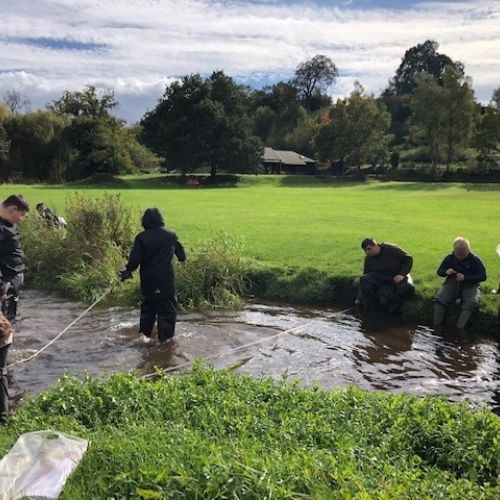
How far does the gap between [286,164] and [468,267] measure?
75.9m

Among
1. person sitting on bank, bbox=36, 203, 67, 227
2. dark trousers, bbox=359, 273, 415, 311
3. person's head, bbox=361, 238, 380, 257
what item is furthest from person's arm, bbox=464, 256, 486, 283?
person sitting on bank, bbox=36, 203, 67, 227

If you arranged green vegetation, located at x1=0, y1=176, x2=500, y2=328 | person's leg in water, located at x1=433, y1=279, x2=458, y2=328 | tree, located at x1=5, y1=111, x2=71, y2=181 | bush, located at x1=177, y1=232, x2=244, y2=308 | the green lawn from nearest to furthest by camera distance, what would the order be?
person's leg in water, located at x1=433, y1=279, x2=458, y2=328, bush, located at x1=177, y1=232, x2=244, y2=308, green vegetation, located at x1=0, y1=176, x2=500, y2=328, the green lawn, tree, located at x1=5, y1=111, x2=71, y2=181

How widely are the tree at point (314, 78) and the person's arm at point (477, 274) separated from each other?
10801 centimetres

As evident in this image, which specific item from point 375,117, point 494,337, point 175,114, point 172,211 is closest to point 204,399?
point 494,337

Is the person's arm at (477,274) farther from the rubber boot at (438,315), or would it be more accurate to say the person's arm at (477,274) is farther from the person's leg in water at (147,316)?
the person's leg in water at (147,316)

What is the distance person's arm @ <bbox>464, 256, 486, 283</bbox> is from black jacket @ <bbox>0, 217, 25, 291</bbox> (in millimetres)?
8043

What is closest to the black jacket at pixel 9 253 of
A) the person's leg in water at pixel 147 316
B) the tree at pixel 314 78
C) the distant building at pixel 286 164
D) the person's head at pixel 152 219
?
the person's head at pixel 152 219

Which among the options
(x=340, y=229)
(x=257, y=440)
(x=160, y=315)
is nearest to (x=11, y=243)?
(x=160, y=315)

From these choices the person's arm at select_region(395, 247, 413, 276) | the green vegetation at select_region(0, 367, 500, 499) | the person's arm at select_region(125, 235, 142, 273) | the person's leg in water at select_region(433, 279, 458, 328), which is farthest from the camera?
the person's arm at select_region(395, 247, 413, 276)

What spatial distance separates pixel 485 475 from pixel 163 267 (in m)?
6.03

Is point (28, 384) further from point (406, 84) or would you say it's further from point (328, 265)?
point (406, 84)

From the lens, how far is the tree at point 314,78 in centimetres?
11500

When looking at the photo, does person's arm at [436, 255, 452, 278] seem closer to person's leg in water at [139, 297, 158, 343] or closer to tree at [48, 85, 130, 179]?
person's leg in water at [139, 297, 158, 343]

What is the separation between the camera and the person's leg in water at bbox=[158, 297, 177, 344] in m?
9.52
